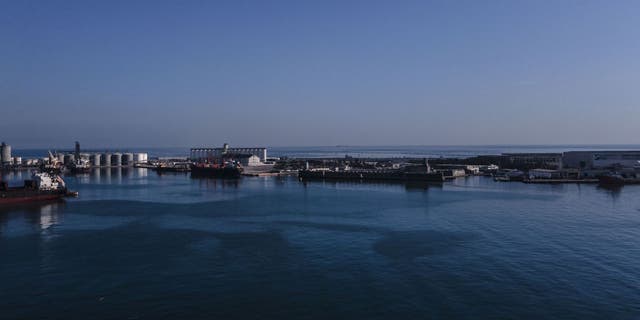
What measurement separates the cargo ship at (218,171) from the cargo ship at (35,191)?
62.3ft

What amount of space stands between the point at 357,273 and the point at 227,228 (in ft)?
23.0

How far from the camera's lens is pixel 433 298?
28.3ft

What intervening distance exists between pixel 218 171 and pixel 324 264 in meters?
38.0

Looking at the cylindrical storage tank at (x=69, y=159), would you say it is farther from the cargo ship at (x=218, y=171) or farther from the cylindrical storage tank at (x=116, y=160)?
the cargo ship at (x=218, y=171)

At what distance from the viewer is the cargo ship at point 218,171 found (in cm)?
4628

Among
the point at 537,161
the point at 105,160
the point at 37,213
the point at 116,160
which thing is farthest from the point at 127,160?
the point at 537,161

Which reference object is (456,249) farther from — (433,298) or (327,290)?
(327,290)

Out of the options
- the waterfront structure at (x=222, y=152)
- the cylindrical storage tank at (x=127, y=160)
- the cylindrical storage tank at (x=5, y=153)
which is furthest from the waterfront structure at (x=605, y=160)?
the cylindrical storage tank at (x=5, y=153)

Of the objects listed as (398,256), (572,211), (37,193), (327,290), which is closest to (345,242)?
(398,256)

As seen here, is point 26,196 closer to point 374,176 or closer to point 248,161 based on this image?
point 374,176

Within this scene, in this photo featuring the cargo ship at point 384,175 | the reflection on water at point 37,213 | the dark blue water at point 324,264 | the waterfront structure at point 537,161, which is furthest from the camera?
the waterfront structure at point 537,161

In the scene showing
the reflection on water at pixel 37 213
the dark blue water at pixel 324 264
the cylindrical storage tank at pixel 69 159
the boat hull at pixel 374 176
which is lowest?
the dark blue water at pixel 324 264

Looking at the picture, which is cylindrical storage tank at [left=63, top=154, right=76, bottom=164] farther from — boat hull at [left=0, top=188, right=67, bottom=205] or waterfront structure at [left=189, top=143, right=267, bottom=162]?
boat hull at [left=0, top=188, right=67, bottom=205]

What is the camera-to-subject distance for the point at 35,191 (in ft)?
83.1
